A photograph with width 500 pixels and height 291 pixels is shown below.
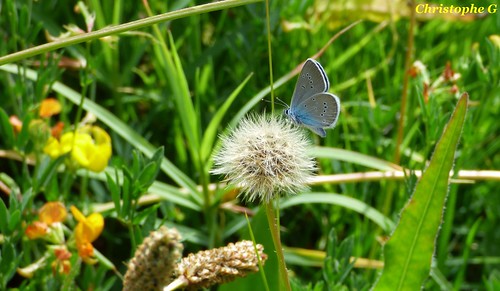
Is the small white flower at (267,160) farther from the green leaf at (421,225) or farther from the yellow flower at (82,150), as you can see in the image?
the yellow flower at (82,150)

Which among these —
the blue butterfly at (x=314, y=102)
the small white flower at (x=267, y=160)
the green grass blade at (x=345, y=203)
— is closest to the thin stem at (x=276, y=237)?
the small white flower at (x=267, y=160)

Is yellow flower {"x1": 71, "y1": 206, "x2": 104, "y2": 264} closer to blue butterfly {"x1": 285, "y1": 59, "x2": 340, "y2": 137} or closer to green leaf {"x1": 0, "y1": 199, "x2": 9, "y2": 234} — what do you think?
green leaf {"x1": 0, "y1": 199, "x2": 9, "y2": 234}

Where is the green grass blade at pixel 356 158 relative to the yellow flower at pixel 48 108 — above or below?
below

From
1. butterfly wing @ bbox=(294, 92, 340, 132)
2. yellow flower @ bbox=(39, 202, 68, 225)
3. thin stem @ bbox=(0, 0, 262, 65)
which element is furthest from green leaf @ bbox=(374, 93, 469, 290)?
yellow flower @ bbox=(39, 202, 68, 225)

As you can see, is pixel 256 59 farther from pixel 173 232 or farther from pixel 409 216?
pixel 173 232

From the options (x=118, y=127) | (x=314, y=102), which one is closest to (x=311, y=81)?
(x=314, y=102)

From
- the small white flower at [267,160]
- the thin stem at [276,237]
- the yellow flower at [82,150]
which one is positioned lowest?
the yellow flower at [82,150]
